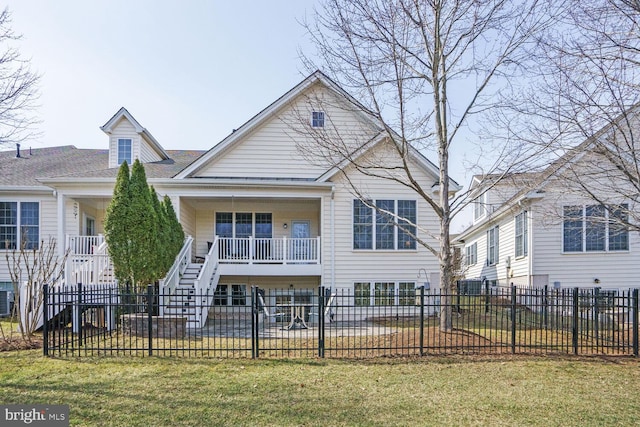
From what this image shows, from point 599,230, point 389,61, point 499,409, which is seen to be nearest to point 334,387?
point 499,409

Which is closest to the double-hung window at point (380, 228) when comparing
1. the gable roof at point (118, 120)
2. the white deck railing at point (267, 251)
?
the white deck railing at point (267, 251)

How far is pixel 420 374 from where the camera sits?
24.2ft

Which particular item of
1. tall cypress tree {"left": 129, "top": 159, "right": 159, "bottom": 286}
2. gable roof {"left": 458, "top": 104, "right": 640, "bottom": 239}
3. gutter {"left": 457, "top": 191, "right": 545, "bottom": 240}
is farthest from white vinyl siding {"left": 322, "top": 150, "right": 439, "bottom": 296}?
tall cypress tree {"left": 129, "top": 159, "right": 159, "bottom": 286}

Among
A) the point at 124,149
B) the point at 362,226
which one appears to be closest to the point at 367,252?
the point at 362,226

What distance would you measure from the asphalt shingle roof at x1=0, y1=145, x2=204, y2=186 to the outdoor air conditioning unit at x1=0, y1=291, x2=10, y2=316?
12.8 feet

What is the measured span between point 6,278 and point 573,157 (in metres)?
18.2

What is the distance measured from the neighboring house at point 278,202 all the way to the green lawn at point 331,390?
656 centimetres

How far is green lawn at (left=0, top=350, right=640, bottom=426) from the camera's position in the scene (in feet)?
17.9

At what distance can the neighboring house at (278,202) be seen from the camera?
14734 mm

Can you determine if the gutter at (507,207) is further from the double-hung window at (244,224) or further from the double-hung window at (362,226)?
the double-hung window at (244,224)

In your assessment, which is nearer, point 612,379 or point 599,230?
point 612,379

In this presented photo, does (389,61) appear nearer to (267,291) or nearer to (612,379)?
(612,379)

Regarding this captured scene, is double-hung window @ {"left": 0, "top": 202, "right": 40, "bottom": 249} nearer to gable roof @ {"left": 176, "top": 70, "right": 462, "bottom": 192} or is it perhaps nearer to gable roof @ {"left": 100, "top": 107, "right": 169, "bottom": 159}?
gable roof @ {"left": 100, "top": 107, "right": 169, "bottom": 159}

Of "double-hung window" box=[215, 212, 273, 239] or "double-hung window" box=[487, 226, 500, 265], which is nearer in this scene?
"double-hung window" box=[215, 212, 273, 239]
